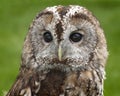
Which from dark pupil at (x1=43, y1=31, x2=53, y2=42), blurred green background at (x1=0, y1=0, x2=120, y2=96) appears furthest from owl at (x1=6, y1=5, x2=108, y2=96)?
blurred green background at (x1=0, y1=0, x2=120, y2=96)

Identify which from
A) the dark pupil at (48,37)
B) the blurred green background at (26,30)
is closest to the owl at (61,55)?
the dark pupil at (48,37)

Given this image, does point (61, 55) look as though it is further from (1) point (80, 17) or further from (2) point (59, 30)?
(1) point (80, 17)

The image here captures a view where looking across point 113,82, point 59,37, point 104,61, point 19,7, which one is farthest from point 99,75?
point 19,7

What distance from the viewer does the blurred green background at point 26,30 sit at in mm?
9695

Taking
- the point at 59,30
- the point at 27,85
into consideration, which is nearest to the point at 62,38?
the point at 59,30

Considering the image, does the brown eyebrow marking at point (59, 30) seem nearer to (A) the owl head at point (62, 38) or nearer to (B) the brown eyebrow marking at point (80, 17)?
(A) the owl head at point (62, 38)

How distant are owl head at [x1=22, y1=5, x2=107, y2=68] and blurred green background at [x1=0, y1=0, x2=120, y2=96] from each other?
12.6ft

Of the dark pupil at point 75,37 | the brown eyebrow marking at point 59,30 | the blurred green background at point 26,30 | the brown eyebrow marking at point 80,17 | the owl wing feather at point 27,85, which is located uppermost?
the blurred green background at point 26,30

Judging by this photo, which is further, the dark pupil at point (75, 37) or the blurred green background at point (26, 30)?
the blurred green background at point (26, 30)

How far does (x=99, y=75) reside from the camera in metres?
5.46

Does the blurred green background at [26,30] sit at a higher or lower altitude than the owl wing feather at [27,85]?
higher

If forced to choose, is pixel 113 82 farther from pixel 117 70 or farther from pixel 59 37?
pixel 59 37

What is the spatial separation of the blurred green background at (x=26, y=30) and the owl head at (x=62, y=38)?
151 inches

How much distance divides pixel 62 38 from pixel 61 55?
0.40ft
